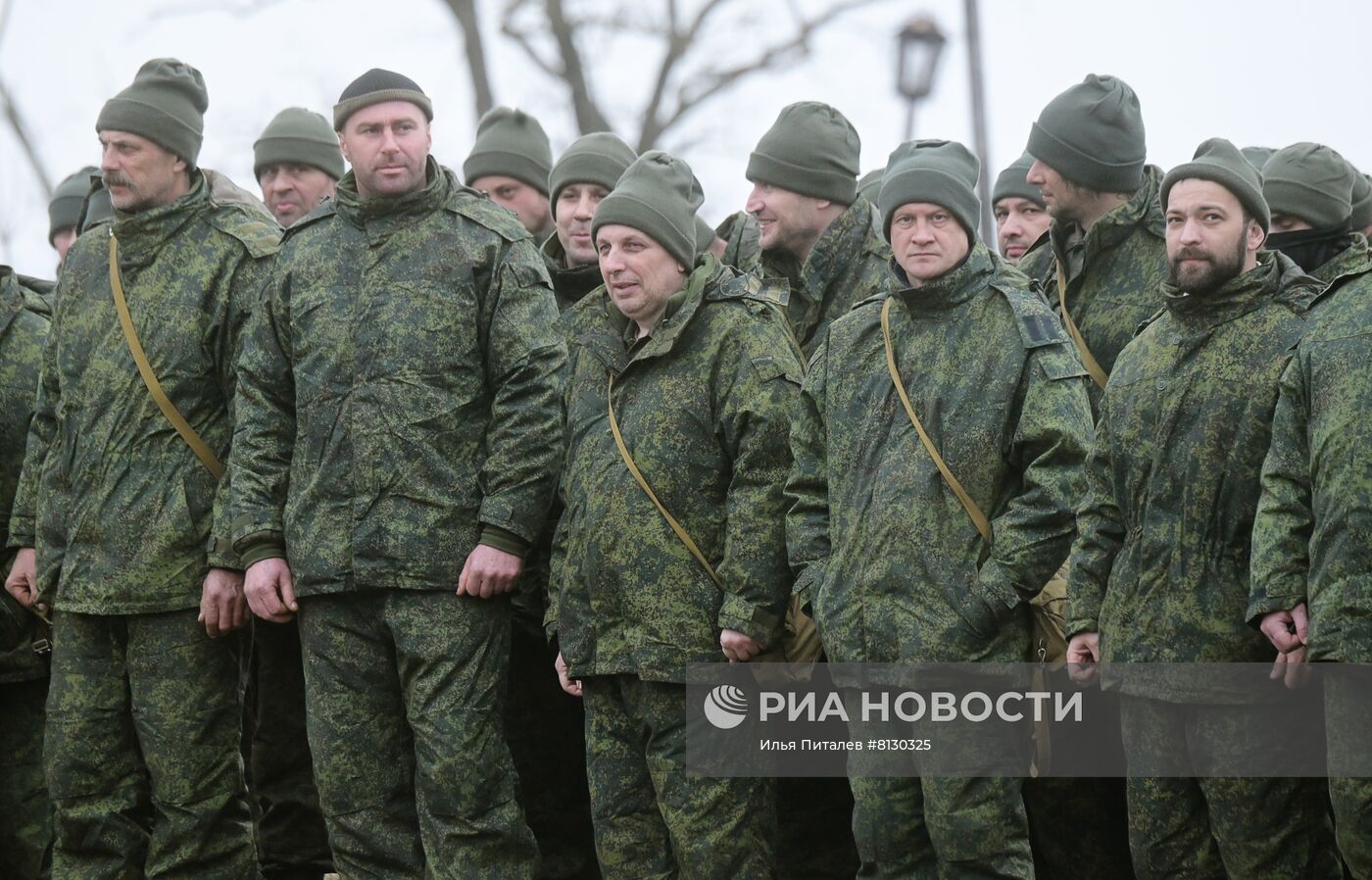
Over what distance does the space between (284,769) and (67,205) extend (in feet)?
11.5

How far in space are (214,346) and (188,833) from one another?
5.57 feet

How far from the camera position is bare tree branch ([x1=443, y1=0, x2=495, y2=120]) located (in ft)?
71.1

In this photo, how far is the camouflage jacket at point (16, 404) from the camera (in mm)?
7809

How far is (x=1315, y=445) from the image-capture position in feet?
16.6

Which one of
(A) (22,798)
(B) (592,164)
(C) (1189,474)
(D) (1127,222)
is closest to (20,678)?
(A) (22,798)

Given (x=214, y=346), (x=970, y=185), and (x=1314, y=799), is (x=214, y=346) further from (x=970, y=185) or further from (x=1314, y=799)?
(x=1314, y=799)

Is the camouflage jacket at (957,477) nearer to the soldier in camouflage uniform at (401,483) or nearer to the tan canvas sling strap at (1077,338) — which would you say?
the tan canvas sling strap at (1077,338)

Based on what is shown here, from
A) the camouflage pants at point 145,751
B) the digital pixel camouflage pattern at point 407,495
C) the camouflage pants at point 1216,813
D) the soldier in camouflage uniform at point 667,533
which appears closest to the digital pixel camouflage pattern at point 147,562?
the camouflage pants at point 145,751

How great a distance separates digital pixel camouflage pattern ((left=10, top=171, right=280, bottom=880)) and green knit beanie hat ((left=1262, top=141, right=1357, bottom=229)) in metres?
3.45

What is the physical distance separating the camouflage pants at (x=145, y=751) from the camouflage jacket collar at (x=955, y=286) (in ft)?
9.03

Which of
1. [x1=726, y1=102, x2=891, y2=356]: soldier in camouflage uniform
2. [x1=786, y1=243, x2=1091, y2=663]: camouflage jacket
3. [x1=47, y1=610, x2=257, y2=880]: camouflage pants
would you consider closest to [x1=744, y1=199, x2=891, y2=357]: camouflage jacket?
[x1=726, y1=102, x2=891, y2=356]: soldier in camouflage uniform

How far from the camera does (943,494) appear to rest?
5.69m

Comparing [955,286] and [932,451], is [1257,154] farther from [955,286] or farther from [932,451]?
[932,451]

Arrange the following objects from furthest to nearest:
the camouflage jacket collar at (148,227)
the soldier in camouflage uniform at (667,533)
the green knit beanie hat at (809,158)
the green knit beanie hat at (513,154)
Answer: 1. the green knit beanie hat at (513,154)
2. the green knit beanie hat at (809,158)
3. the camouflage jacket collar at (148,227)
4. the soldier in camouflage uniform at (667,533)
